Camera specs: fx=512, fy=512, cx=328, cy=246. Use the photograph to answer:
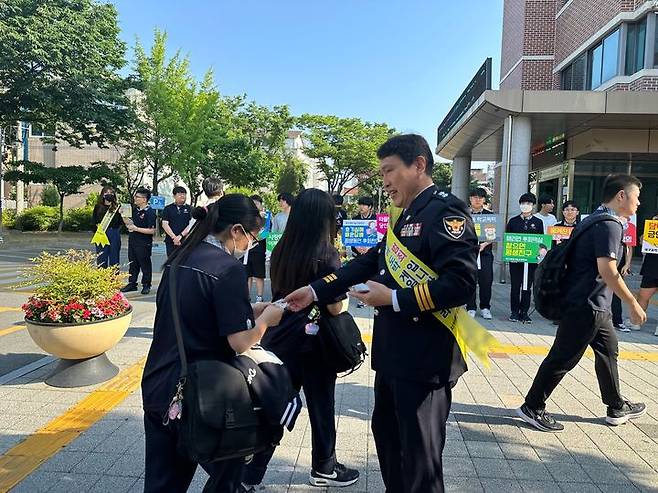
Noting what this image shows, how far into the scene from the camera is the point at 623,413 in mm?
3955

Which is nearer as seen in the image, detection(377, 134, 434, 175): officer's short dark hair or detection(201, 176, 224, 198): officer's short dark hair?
detection(377, 134, 434, 175): officer's short dark hair

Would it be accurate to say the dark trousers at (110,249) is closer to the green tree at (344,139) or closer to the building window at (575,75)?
the building window at (575,75)

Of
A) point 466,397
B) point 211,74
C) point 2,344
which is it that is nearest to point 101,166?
point 211,74

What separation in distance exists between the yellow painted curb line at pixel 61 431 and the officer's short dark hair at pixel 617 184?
13.5ft

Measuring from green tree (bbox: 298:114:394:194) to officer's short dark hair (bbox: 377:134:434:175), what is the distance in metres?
40.3

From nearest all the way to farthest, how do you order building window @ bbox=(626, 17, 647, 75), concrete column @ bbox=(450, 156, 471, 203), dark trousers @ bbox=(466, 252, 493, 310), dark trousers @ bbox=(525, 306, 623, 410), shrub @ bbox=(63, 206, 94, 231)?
dark trousers @ bbox=(525, 306, 623, 410) < dark trousers @ bbox=(466, 252, 493, 310) < building window @ bbox=(626, 17, 647, 75) < concrete column @ bbox=(450, 156, 471, 203) < shrub @ bbox=(63, 206, 94, 231)

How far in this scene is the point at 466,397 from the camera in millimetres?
4508

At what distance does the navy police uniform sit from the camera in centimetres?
204

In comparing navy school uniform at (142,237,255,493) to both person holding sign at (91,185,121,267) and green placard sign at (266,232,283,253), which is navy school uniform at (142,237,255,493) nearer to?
green placard sign at (266,232,283,253)

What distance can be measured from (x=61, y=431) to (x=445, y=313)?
289cm

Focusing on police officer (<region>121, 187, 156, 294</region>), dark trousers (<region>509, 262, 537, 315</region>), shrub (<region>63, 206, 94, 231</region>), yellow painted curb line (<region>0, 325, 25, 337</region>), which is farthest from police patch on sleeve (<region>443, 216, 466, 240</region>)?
shrub (<region>63, 206, 94, 231</region>)

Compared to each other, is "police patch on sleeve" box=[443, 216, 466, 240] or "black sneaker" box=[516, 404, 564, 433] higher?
"police patch on sleeve" box=[443, 216, 466, 240]

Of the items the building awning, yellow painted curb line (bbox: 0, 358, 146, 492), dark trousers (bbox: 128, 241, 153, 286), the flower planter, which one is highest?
the building awning

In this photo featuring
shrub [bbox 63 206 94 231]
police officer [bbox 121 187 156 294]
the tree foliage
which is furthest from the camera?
shrub [bbox 63 206 94 231]
